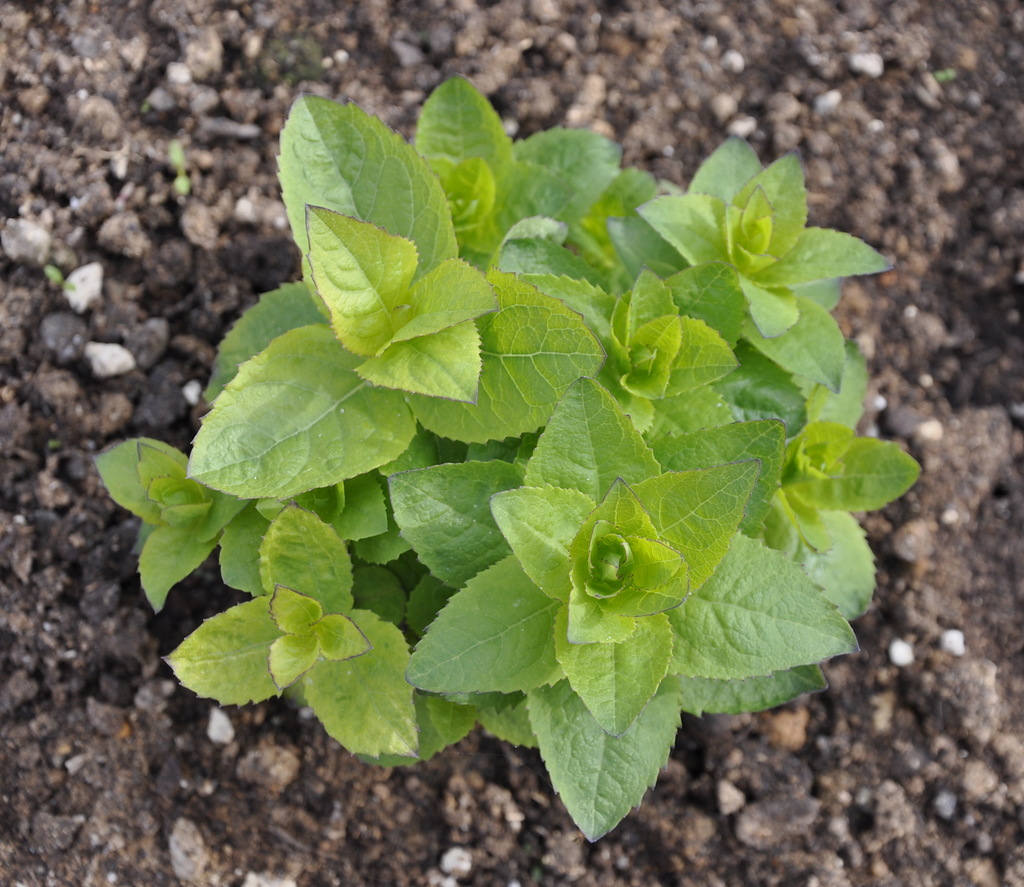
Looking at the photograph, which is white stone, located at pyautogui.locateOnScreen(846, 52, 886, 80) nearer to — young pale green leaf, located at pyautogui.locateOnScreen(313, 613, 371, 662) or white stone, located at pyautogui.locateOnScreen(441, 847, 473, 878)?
young pale green leaf, located at pyautogui.locateOnScreen(313, 613, 371, 662)

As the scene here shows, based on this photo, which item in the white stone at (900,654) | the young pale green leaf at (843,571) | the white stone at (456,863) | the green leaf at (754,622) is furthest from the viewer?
the white stone at (900,654)

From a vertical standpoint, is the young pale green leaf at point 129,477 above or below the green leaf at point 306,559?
below

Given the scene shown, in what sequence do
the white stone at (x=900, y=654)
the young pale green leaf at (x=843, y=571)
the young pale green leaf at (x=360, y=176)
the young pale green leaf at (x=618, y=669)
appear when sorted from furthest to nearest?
the white stone at (x=900, y=654), the young pale green leaf at (x=843, y=571), the young pale green leaf at (x=360, y=176), the young pale green leaf at (x=618, y=669)

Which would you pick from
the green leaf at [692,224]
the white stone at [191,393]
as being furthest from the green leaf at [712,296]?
the white stone at [191,393]

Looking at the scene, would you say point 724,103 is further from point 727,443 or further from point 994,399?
point 727,443

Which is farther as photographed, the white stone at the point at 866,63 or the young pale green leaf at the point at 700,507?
the white stone at the point at 866,63

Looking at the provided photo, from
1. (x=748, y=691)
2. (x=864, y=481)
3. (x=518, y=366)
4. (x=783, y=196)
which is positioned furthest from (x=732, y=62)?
(x=748, y=691)

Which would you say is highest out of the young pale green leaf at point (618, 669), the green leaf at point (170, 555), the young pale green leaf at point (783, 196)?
the young pale green leaf at point (783, 196)

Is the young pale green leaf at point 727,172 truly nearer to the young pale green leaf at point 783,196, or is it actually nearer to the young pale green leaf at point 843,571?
the young pale green leaf at point 783,196

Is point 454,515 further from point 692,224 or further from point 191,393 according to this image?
point 191,393
